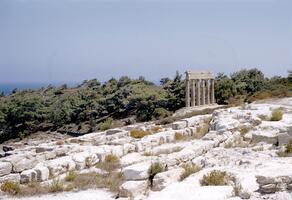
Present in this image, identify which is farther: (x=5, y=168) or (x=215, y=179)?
(x=5, y=168)

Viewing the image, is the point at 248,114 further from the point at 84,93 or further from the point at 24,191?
the point at 84,93

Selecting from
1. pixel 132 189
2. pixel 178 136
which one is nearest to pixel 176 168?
pixel 132 189

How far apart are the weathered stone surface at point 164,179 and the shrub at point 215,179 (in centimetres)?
87

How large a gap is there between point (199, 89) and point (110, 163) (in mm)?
32936

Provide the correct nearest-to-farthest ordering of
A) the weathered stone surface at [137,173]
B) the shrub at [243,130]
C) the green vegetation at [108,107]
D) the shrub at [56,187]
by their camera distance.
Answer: the weathered stone surface at [137,173], the shrub at [56,187], the shrub at [243,130], the green vegetation at [108,107]

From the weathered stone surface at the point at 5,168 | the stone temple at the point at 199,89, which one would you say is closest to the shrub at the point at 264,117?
the weathered stone surface at the point at 5,168

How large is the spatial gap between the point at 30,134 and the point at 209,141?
42.1 metres

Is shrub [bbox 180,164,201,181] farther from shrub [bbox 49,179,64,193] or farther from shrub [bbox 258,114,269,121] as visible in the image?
shrub [bbox 258,114,269,121]

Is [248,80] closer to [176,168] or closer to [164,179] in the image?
[176,168]

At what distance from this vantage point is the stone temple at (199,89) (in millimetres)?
45656

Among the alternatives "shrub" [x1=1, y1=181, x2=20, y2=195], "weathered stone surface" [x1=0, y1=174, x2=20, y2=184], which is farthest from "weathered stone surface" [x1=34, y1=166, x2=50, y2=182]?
"shrub" [x1=1, y1=181, x2=20, y2=195]

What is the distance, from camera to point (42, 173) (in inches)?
487

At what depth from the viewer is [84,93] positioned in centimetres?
6731

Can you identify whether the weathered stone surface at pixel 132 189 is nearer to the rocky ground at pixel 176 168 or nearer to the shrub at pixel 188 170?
the rocky ground at pixel 176 168
